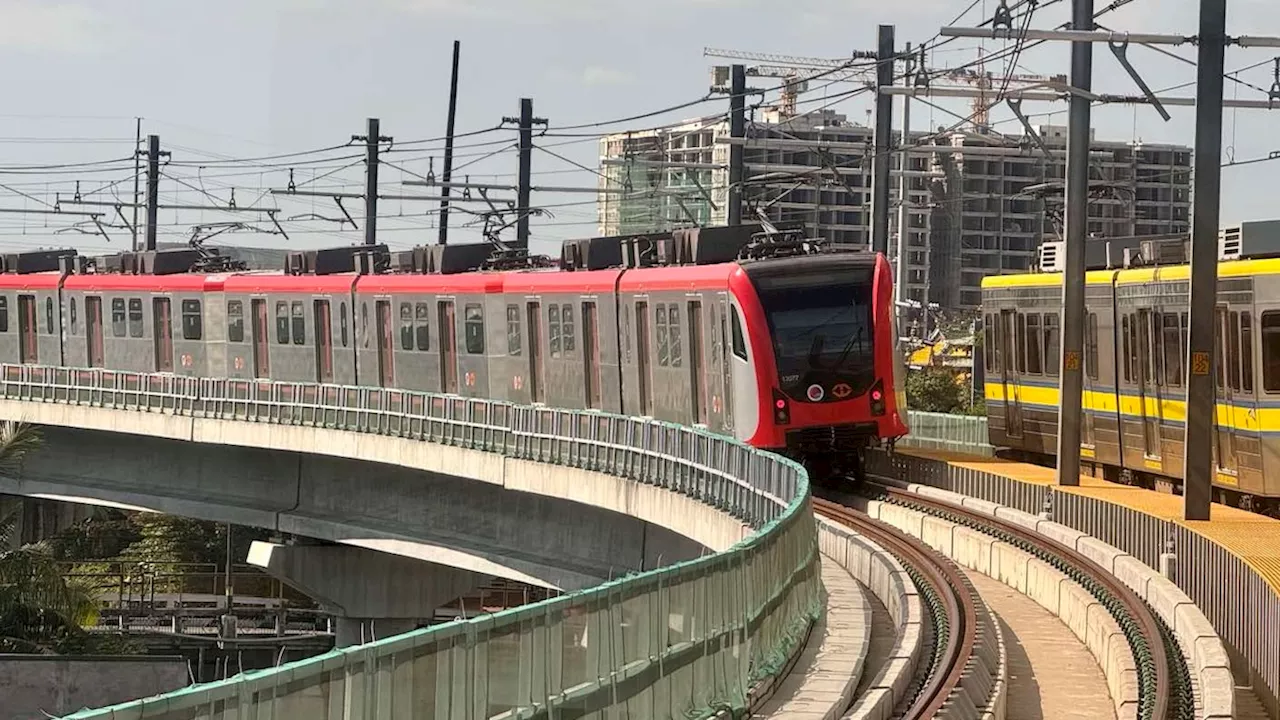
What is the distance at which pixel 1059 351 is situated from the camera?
114 ft

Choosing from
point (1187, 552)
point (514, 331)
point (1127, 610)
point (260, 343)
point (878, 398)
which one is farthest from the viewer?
point (260, 343)

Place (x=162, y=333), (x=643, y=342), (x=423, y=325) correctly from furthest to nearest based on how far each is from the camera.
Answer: (x=162, y=333) → (x=423, y=325) → (x=643, y=342)

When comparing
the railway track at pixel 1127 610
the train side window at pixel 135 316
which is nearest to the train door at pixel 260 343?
the train side window at pixel 135 316

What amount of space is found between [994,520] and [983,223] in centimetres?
16922

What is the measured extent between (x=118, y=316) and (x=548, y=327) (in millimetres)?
19241

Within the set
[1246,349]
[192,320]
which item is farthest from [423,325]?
[1246,349]

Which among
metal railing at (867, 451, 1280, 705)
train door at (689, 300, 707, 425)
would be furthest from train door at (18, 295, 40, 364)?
metal railing at (867, 451, 1280, 705)

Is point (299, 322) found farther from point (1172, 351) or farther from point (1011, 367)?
point (1172, 351)

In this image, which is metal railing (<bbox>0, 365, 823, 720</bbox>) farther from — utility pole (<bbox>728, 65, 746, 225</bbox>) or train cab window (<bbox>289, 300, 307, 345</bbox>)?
train cab window (<bbox>289, 300, 307, 345</bbox>)

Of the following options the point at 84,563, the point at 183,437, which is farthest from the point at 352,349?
the point at 84,563

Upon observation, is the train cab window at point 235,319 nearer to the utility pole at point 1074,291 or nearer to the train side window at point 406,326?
the train side window at point 406,326

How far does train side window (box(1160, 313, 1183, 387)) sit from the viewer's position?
29.5 metres

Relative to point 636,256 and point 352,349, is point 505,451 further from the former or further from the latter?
point 352,349

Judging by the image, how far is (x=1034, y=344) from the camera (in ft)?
118
